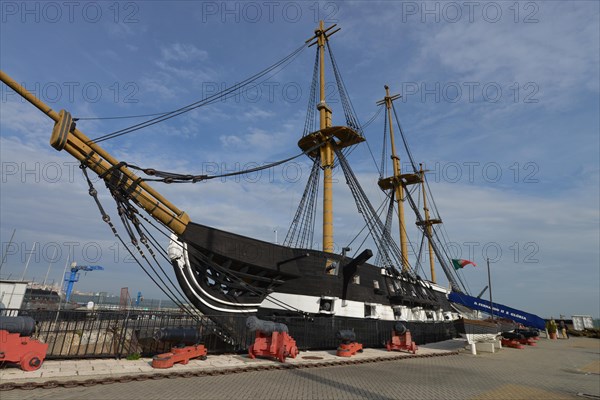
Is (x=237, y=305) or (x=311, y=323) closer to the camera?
(x=237, y=305)

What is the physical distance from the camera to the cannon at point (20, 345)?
25.3 feet

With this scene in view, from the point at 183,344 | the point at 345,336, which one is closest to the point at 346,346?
the point at 345,336

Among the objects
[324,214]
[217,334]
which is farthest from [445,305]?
[217,334]

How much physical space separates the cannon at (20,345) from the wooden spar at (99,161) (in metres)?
4.61

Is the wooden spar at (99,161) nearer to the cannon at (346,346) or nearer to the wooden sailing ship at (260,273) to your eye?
the wooden sailing ship at (260,273)

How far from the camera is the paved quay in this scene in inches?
275

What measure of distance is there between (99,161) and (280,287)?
26.6 feet

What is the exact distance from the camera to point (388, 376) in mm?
9750

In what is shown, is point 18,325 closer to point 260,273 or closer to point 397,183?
point 260,273

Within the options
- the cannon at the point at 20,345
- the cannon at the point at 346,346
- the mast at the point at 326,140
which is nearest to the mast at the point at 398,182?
the mast at the point at 326,140

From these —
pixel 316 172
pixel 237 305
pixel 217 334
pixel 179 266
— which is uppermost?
pixel 316 172

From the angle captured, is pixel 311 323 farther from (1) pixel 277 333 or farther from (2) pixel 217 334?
(2) pixel 217 334

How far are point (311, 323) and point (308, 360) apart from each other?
2.34 m

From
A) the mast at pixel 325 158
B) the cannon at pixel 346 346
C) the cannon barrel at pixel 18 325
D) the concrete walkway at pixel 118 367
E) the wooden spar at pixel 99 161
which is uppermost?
the mast at pixel 325 158
